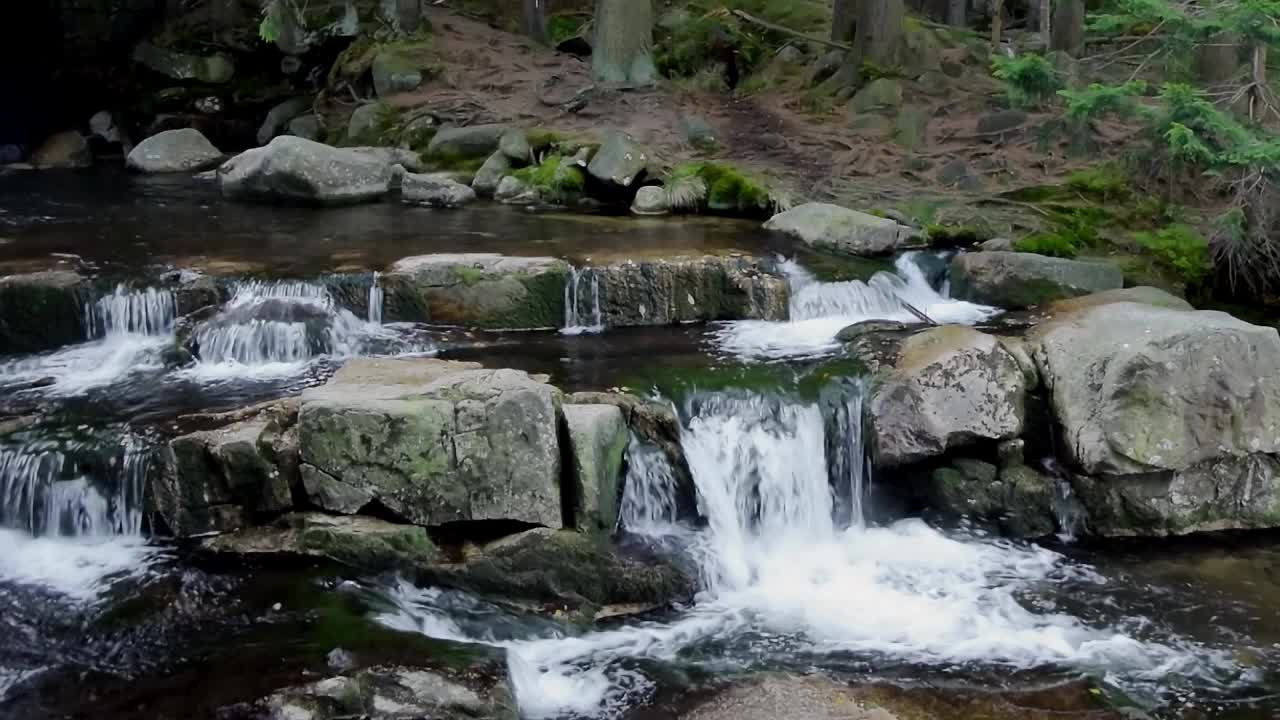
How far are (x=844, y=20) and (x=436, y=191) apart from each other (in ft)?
23.5

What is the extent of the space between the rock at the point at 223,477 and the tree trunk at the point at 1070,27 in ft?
44.1

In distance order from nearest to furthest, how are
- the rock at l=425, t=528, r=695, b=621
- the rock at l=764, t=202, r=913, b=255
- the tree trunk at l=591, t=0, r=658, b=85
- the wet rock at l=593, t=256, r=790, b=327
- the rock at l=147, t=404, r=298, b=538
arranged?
the rock at l=425, t=528, r=695, b=621, the rock at l=147, t=404, r=298, b=538, the wet rock at l=593, t=256, r=790, b=327, the rock at l=764, t=202, r=913, b=255, the tree trunk at l=591, t=0, r=658, b=85

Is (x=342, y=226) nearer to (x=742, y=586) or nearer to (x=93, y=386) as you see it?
(x=93, y=386)

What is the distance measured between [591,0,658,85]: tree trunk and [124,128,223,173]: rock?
639cm

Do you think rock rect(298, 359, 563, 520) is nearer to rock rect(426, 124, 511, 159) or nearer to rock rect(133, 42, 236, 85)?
rock rect(426, 124, 511, 159)

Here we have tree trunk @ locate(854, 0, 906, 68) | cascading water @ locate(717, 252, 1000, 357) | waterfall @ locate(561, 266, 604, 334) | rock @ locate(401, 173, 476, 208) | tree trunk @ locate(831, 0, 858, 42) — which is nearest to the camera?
cascading water @ locate(717, 252, 1000, 357)

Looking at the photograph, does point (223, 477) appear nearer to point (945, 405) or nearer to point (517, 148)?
point (945, 405)

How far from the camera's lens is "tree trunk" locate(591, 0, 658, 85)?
16766 mm

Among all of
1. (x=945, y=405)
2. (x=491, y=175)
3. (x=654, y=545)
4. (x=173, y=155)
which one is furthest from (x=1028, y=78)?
(x=173, y=155)

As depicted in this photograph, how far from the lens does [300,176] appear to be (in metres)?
13.9

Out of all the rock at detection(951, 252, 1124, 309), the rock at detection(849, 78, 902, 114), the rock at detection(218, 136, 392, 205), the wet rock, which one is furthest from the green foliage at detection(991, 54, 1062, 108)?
the rock at detection(218, 136, 392, 205)

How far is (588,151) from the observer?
569 inches

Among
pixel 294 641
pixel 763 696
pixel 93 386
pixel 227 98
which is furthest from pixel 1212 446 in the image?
pixel 227 98

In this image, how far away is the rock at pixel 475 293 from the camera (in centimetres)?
990
